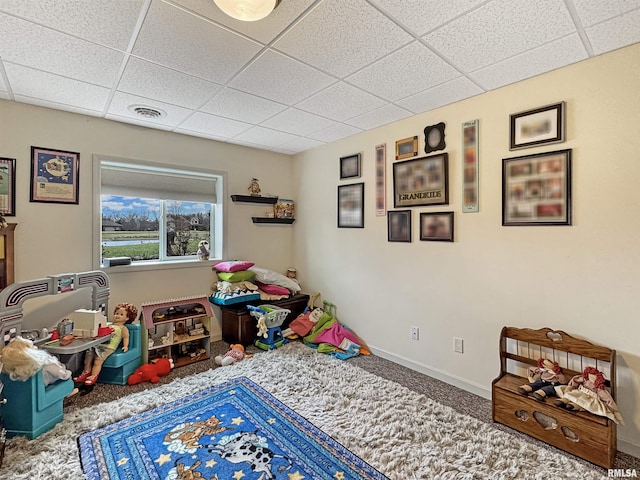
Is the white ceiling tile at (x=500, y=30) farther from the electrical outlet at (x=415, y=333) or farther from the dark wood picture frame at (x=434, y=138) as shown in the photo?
the electrical outlet at (x=415, y=333)

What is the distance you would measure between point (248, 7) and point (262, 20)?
241 millimetres

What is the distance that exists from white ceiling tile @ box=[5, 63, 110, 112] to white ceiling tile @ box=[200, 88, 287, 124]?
80 cm

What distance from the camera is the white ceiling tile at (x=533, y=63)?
187 centimetres

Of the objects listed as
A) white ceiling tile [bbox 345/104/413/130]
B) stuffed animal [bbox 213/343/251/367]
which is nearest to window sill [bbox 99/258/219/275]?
stuffed animal [bbox 213/343/251/367]

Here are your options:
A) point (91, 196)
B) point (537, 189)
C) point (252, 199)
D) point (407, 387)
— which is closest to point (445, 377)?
point (407, 387)

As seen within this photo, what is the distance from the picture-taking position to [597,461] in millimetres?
1758

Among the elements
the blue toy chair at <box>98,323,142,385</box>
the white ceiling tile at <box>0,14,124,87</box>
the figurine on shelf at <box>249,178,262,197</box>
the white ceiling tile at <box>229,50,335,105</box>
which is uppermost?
the white ceiling tile at <box>229,50,335,105</box>

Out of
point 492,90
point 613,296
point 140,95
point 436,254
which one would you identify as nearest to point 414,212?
point 436,254

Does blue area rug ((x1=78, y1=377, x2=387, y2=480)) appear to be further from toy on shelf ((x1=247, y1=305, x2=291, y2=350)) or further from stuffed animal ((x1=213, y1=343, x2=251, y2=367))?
toy on shelf ((x1=247, y1=305, x2=291, y2=350))

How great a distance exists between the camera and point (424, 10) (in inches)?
61.8

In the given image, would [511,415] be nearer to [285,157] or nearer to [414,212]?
[414,212]

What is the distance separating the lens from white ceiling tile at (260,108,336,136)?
2.95 m

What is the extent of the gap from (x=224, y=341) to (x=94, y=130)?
101 inches

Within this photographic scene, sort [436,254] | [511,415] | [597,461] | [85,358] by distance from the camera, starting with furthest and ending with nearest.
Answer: [436,254]
[85,358]
[511,415]
[597,461]
